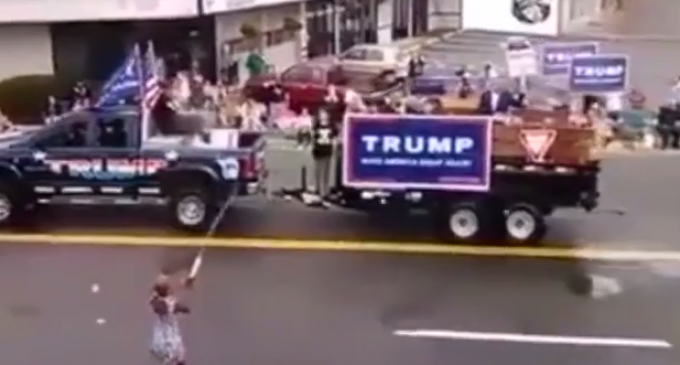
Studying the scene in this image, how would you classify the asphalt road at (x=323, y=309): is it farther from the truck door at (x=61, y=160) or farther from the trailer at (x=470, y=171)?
the truck door at (x=61, y=160)

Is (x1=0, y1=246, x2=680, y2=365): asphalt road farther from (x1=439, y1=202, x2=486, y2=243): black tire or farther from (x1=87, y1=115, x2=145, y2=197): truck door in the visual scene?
(x1=87, y1=115, x2=145, y2=197): truck door

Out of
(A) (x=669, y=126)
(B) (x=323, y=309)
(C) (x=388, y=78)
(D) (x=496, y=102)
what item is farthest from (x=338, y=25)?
(B) (x=323, y=309)

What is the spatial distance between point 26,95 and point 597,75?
5.34m

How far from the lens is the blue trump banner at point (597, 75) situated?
12.0 meters

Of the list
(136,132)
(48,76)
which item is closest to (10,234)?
(136,132)

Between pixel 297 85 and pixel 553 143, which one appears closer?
Result: pixel 553 143

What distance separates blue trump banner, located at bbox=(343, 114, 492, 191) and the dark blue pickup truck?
1021mm

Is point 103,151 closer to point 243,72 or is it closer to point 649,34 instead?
point 243,72

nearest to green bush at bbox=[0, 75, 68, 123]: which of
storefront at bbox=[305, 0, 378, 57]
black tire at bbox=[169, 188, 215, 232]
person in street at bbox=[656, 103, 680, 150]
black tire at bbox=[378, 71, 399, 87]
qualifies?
black tire at bbox=[169, 188, 215, 232]

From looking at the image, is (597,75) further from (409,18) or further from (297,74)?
(297,74)

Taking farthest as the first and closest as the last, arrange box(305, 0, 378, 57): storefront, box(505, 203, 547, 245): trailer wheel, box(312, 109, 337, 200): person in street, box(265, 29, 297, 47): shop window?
box(305, 0, 378, 57): storefront
box(265, 29, 297, 47): shop window
box(312, 109, 337, 200): person in street
box(505, 203, 547, 245): trailer wheel

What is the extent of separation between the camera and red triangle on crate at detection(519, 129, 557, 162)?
33.5ft

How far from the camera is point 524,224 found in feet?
33.5

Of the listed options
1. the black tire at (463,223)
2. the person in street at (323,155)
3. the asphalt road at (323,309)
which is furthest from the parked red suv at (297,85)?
the asphalt road at (323,309)
